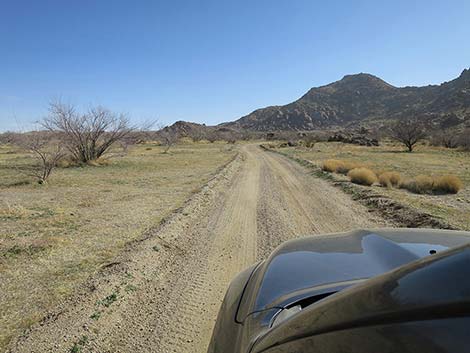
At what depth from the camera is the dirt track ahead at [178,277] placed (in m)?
3.57

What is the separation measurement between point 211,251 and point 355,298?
5.37 meters

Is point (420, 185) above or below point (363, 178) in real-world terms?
below

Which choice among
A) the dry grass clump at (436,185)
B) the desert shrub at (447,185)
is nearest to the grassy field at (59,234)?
the dry grass clump at (436,185)

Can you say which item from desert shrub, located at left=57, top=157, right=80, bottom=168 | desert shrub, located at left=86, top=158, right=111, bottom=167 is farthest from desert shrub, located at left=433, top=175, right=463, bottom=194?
desert shrub, located at left=57, top=157, right=80, bottom=168

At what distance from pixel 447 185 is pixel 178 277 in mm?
12997

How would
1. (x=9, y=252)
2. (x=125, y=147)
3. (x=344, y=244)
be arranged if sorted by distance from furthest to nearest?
(x=125, y=147), (x=9, y=252), (x=344, y=244)

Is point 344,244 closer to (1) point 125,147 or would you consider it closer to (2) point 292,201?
(2) point 292,201

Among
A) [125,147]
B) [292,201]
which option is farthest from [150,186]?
[125,147]

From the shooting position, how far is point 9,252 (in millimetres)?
6141

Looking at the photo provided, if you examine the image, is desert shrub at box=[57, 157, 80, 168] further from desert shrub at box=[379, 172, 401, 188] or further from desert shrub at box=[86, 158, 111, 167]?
desert shrub at box=[379, 172, 401, 188]

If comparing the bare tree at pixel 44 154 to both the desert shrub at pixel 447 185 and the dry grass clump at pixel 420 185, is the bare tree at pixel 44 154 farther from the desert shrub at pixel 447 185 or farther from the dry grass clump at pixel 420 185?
the desert shrub at pixel 447 185

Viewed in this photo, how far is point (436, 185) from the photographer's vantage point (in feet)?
44.5

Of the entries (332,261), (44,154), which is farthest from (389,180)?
(44,154)

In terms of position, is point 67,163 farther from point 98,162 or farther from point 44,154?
point 44,154
